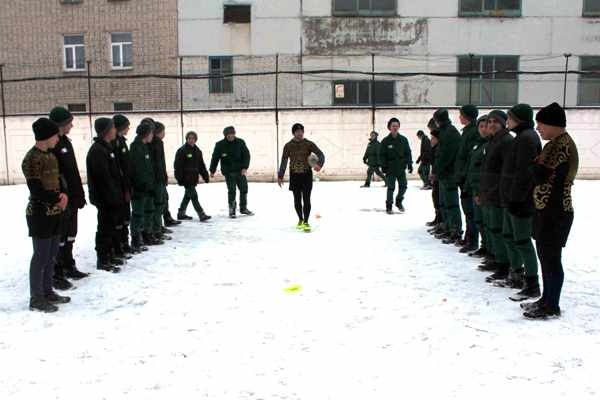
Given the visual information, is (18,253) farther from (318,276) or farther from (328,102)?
(328,102)

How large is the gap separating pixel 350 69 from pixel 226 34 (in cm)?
585

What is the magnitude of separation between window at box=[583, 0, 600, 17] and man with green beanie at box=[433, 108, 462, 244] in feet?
70.1

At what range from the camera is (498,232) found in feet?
22.2

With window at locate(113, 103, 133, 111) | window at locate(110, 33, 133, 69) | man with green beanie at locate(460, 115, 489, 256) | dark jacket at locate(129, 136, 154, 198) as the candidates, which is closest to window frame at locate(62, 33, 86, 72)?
window at locate(110, 33, 133, 69)

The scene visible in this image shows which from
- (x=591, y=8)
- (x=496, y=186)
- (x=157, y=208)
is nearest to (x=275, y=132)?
(x=157, y=208)

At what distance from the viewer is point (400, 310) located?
567cm

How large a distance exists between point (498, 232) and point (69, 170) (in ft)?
16.2

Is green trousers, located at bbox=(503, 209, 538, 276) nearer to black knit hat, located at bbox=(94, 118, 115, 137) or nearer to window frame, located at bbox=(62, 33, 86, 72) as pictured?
black knit hat, located at bbox=(94, 118, 115, 137)

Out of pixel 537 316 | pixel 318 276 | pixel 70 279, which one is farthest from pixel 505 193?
pixel 70 279

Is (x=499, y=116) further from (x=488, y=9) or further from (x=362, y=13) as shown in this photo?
(x=488, y=9)

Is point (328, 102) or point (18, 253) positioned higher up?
point (328, 102)

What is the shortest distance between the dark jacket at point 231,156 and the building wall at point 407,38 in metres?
13.9

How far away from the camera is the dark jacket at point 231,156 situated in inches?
500

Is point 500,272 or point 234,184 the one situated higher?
point 234,184
